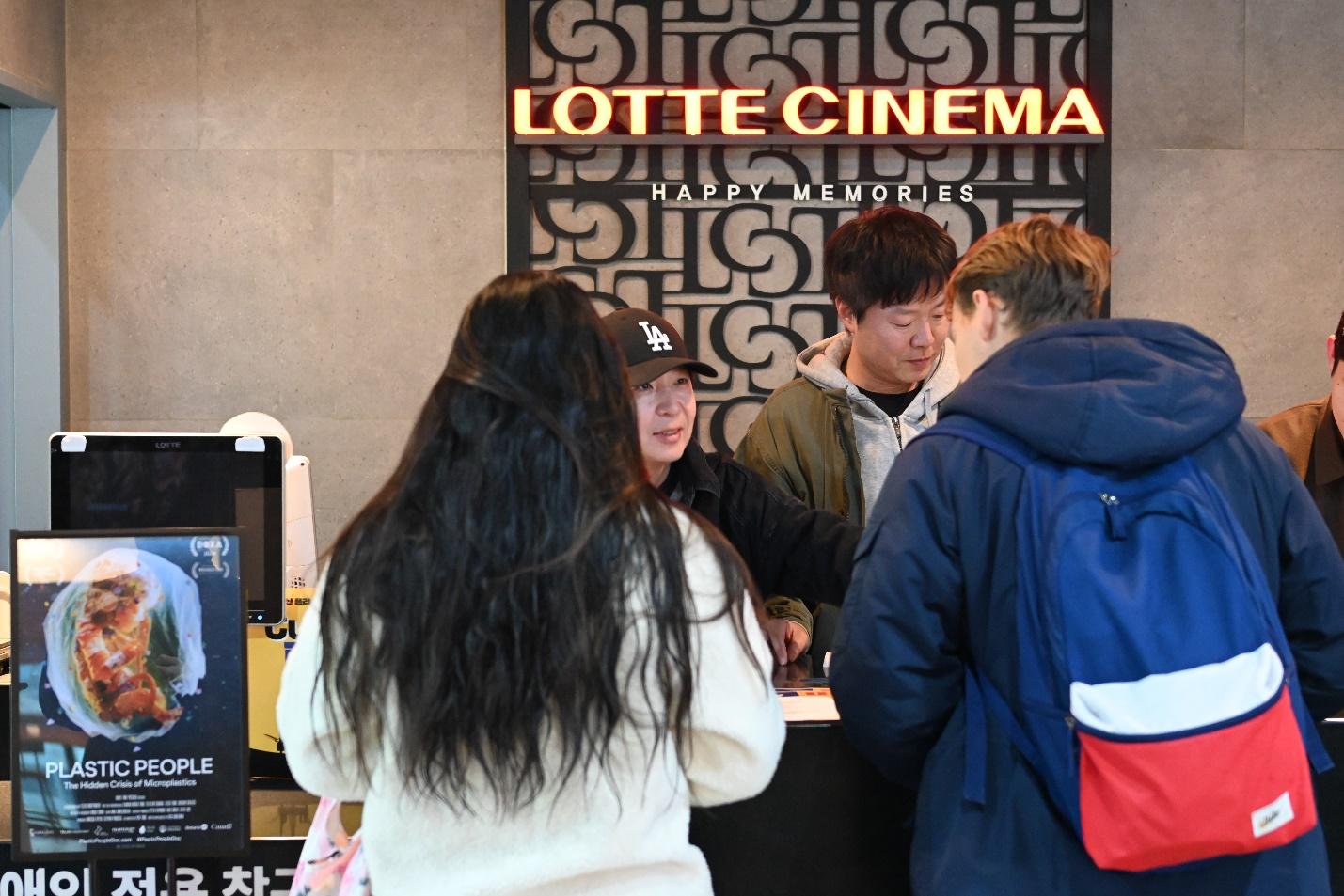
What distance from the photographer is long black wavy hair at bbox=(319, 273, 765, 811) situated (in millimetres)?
1359

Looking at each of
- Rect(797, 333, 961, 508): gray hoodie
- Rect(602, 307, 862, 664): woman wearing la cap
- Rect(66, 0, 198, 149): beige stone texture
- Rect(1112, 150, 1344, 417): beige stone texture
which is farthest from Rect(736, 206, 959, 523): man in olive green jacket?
Rect(66, 0, 198, 149): beige stone texture

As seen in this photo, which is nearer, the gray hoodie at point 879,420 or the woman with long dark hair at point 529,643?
the woman with long dark hair at point 529,643

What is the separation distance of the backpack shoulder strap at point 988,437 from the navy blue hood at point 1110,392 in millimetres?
15

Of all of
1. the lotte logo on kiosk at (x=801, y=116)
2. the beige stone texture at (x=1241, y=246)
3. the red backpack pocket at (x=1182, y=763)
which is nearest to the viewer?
the red backpack pocket at (x=1182, y=763)

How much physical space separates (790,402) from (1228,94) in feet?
9.11

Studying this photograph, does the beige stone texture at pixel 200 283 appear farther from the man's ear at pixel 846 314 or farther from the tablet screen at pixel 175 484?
the man's ear at pixel 846 314

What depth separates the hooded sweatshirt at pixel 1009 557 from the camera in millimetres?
1575

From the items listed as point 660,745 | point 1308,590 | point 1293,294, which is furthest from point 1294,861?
point 1293,294

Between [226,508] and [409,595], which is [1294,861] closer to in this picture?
[409,595]

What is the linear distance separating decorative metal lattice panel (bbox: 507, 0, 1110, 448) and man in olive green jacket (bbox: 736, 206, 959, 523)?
183 centimetres

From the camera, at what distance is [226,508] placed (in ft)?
8.66

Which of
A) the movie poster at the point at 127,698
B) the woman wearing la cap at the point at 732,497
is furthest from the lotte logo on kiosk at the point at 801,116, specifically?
the movie poster at the point at 127,698

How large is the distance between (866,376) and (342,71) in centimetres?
269

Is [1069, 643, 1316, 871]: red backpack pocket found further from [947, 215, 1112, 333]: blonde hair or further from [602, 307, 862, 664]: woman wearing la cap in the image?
[602, 307, 862, 664]: woman wearing la cap
